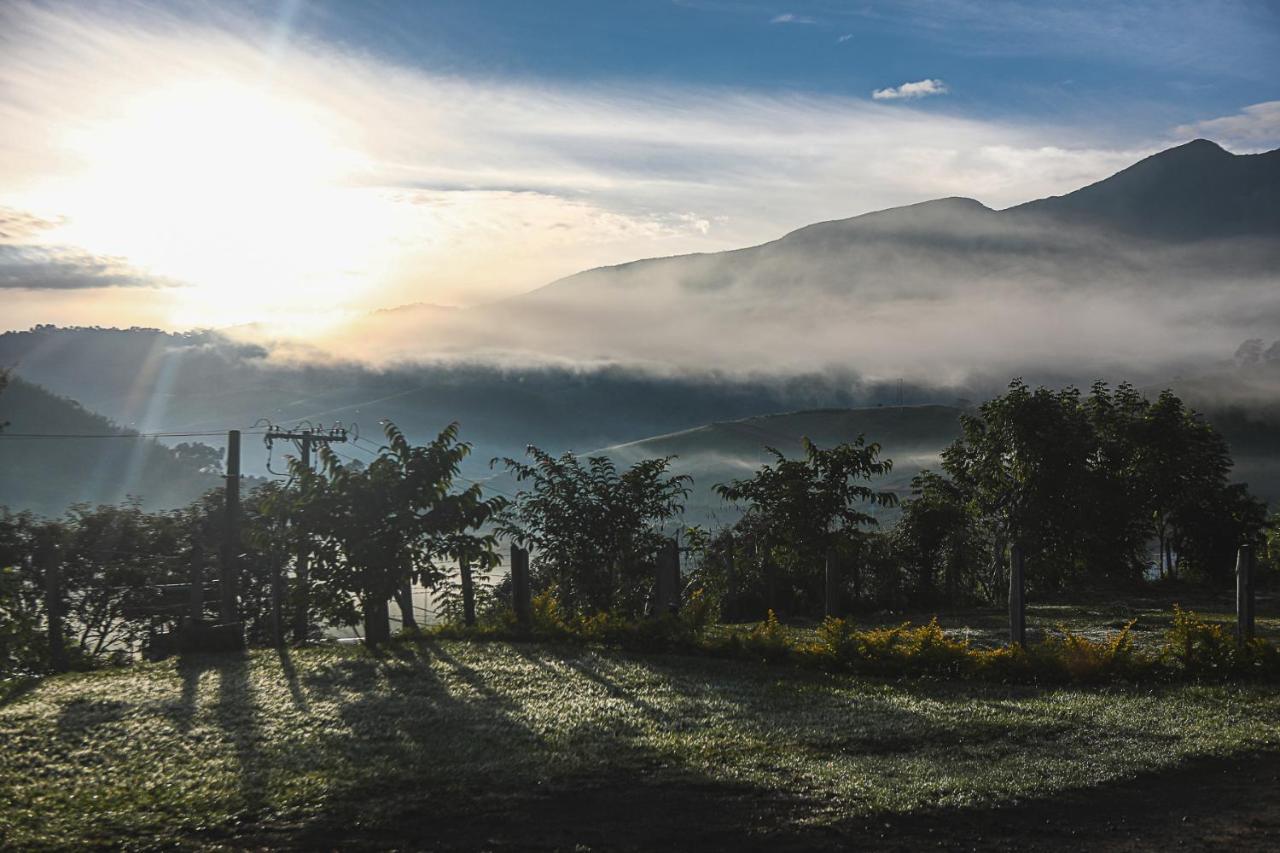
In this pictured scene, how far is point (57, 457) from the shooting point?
13150 cm

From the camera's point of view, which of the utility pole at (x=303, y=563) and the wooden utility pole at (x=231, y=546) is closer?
the utility pole at (x=303, y=563)

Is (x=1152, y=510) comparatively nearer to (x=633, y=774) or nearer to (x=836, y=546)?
(x=836, y=546)

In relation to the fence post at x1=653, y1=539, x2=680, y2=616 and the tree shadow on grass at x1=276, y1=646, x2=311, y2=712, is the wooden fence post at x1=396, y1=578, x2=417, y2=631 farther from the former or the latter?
the fence post at x1=653, y1=539, x2=680, y2=616

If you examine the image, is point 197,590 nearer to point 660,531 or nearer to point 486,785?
point 660,531

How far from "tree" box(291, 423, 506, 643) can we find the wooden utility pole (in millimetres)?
2365

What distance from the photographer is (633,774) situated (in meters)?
12.2

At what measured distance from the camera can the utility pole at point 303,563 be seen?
24.6 m

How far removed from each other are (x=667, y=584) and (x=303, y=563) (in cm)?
813

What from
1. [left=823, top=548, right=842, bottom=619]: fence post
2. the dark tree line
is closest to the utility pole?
the dark tree line

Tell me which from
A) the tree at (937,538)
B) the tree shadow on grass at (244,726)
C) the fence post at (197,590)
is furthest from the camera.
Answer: the tree at (937,538)

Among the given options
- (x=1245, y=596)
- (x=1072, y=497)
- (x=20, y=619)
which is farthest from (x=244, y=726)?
(x=1072, y=497)

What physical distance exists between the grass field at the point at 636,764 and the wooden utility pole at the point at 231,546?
6.76m

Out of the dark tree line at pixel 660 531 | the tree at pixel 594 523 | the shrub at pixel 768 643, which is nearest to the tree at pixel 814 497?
the dark tree line at pixel 660 531

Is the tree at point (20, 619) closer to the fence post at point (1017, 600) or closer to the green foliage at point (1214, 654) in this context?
the fence post at point (1017, 600)
